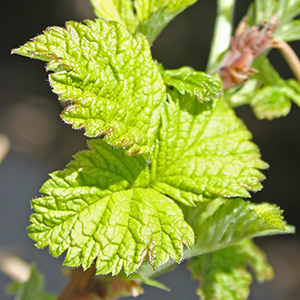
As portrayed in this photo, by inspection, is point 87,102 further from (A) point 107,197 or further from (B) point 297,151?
(B) point 297,151

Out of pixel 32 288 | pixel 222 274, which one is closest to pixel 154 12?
pixel 222 274

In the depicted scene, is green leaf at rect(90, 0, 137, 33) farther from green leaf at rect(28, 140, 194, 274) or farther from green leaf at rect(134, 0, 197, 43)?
green leaf at rect(28, 140, 194, 274)

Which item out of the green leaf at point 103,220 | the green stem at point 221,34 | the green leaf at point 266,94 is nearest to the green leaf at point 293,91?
the green leaf at point 266,94

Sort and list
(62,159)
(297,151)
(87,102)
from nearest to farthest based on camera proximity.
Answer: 1. (87,102)
2. (297,151)
3. (62,159)

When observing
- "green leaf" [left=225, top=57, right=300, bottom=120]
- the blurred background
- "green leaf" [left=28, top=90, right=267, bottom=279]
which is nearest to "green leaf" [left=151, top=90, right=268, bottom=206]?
"green leaf" [left=28, top=90, right=267, bottom=279]

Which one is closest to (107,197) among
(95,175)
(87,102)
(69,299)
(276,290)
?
(95,175)

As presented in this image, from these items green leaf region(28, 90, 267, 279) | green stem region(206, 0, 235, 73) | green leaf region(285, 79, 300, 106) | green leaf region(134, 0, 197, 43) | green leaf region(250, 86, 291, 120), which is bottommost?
green leaf region(285, 79, 300, 106)

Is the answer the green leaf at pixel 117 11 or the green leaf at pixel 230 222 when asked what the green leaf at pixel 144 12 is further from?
the green leaf at pixel 230 222
